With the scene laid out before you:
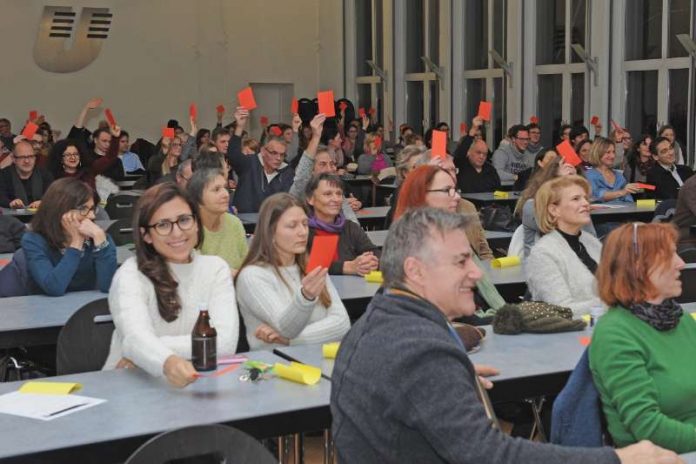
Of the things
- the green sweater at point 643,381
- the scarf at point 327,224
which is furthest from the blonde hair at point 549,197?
the green sweater at point 643,381

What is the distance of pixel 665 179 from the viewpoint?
9.30 metres

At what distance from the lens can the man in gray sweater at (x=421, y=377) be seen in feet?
6.66

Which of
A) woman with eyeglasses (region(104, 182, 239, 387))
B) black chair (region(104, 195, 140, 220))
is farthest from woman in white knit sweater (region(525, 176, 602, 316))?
black chair (region(104, 195, 140, 220))

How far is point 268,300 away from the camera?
13.1 ft

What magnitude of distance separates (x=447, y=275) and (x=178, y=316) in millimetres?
1595

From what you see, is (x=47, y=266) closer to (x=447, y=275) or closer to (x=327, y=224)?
(x=327, y=224)

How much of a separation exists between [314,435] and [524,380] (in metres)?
1.93

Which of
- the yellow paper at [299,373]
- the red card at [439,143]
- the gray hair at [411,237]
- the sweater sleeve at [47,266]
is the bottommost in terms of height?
the yellow paper at [299,373]

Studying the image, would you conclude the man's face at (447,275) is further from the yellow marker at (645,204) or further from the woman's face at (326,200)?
the yellow marker at (645,204)

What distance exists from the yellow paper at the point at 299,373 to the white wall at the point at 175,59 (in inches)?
589

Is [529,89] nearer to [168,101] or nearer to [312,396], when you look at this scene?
[168,101]

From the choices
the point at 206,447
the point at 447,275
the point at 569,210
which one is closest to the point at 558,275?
the point at 569,210

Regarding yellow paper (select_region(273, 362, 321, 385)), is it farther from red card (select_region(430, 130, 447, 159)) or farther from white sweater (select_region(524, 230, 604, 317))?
red card (select_region(430, 130, 447, 159))

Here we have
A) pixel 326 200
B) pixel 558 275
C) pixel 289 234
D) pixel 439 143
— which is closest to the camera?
pixel 289 234
